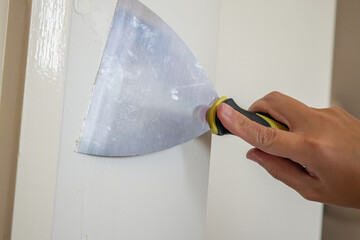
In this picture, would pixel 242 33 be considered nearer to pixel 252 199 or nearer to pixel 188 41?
pixel 188 41

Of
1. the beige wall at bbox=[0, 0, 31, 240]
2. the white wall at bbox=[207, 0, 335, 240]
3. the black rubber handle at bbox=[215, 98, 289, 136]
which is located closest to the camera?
the beige wall at bbox=[0, 0, 31, 240]

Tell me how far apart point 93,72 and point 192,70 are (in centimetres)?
18

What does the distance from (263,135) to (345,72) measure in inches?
15.1

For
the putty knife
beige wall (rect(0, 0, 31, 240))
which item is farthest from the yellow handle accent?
beige wall (rect(0, 0, 31, 240))

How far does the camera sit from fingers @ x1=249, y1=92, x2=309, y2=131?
47cm

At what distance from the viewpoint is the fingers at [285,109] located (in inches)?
18.5

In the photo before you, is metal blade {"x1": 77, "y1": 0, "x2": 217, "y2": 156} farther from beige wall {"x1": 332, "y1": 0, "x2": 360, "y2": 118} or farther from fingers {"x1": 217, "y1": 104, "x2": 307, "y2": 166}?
beige wall {"x1": 332, "y1": 0, "x2": 360, "y2": 118}

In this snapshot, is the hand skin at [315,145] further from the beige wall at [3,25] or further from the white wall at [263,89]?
the beige wall at [3,25]

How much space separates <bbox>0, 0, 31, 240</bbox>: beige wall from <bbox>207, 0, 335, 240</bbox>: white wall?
41cm

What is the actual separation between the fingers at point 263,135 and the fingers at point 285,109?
0.18ft

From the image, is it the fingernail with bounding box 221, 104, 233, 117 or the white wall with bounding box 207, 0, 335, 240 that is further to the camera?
the white wall with bounding box 207, 0, 335, 240

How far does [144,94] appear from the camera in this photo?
0.43 metres

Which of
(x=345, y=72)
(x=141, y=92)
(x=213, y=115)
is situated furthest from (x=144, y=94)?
(x=345, y=72)

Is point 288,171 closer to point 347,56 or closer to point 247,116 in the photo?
point 247,116
